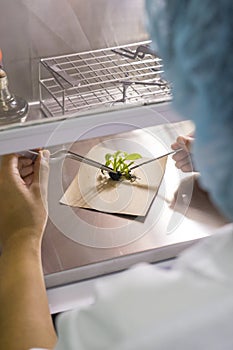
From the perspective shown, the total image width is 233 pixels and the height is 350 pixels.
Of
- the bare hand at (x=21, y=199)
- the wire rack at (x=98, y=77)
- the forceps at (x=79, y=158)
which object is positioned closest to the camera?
the bare hand at (x=21, y=199)

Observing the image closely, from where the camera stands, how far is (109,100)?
4.46ft

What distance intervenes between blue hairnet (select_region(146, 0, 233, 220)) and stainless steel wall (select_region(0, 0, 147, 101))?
88 centimetres

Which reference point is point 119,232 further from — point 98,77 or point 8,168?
point 98,77

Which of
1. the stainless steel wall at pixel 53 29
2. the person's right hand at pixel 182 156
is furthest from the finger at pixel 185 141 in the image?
the stainless steel wall at pixel 53 29

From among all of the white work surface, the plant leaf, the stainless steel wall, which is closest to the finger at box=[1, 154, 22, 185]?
the white work surface

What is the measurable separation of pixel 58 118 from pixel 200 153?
0.49 meters

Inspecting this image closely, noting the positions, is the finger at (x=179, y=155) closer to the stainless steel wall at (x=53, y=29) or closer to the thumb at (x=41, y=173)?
the thumb at (x=41, y=173)

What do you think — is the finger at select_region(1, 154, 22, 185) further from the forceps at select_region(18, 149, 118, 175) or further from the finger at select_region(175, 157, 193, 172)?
the finger at select_region(175, 157, 193, 172)

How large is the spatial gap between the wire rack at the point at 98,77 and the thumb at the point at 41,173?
23 centimetres

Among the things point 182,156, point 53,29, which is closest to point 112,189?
point 182,156

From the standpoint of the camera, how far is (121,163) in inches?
45.8

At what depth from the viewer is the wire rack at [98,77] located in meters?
1.36

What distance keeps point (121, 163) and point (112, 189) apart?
5 cm

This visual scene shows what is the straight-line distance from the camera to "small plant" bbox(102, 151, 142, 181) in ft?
3.81
